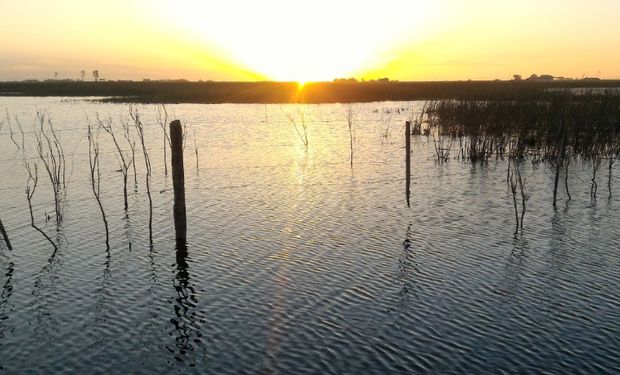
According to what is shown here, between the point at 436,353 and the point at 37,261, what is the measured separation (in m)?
12.4

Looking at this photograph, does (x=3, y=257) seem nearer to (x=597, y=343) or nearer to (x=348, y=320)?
(x=348, y=320)

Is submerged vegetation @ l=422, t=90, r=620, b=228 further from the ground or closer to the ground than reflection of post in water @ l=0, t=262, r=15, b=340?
further from the ground

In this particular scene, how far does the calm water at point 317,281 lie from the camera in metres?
11.4

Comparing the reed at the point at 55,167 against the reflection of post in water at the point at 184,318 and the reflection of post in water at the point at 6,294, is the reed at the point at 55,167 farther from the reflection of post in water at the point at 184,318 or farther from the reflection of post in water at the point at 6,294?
the reflection of post in water at the point at 184,318

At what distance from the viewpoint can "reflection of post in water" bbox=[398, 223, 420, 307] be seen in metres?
14.6

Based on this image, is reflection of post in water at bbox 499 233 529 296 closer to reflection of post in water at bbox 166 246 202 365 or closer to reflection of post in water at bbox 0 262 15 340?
reflection of post in water at bbox 166 246 202 365

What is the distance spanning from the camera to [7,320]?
13.2 meters

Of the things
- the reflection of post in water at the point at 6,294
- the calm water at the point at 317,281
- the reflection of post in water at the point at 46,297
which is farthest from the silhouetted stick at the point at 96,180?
the reflection of post in water at the point at 6,294

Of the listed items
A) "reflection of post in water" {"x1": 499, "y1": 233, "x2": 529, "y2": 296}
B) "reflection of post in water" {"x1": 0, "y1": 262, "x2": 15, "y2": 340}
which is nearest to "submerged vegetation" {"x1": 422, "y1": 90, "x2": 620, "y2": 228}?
"reflection of post in water" {"x1": 499, "y1": 233, "x2": 529, "y2": 296}

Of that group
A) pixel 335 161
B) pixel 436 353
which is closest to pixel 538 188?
pixel 335 161

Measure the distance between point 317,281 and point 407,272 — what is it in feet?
8.73

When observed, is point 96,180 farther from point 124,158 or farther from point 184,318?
point 184,318

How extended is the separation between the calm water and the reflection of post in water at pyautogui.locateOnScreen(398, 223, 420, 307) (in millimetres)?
67

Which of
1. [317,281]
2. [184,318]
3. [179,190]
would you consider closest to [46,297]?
[184,318]
